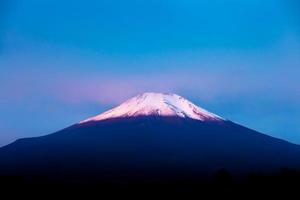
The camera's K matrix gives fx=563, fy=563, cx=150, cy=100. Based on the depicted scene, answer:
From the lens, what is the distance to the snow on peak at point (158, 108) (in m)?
97.6

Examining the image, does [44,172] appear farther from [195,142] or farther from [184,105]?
[184,105]

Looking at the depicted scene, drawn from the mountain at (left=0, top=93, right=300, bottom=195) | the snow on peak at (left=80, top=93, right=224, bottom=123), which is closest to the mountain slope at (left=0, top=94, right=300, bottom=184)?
the mountain at (left=0, top=93, right=300, bottom=195)

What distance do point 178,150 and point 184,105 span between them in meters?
21.8

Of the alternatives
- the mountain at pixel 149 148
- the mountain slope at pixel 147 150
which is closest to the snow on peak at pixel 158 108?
the mountain at pixel 149 148

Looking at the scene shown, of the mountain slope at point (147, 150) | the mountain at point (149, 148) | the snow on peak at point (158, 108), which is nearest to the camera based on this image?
the mountain at point (149, 148)

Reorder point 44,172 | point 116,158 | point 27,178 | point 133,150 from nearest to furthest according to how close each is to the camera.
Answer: point 27,178 < point 44,172 < point 116,158 < point 133,150

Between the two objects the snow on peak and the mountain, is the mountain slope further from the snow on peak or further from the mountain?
the snow on peak

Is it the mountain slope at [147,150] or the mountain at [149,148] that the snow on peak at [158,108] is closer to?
the mountain at [149,148]

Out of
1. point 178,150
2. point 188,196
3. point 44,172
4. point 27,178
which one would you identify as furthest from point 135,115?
point 188,196

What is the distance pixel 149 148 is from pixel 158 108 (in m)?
21.2

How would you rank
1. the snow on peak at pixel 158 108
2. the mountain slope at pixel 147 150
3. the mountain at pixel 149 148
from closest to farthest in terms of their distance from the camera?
the mountain at pixel 149 148, the mountain slope at pixel 147 150, the snow on peak at pixel 158 108

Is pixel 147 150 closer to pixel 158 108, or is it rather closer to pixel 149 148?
pixel 149 148

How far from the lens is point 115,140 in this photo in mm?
83250

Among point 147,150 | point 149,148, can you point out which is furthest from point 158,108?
point 147,150
